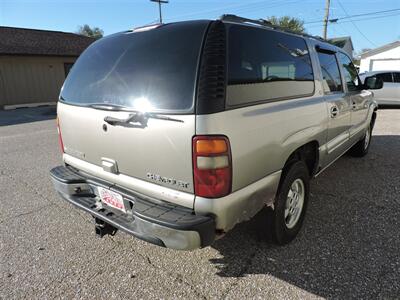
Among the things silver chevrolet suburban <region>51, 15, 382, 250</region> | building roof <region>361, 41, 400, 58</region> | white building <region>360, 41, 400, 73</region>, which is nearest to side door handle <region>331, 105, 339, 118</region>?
silver chevrolet suburban <region>51, 15, 382, 250</region>

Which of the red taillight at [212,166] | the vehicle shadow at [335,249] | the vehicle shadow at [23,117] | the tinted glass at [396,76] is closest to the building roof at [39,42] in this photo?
the vehicle shadow at [23,117]

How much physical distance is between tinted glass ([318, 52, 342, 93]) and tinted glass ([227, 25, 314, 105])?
0.37 metres

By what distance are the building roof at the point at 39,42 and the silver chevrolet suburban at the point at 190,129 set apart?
17.3m

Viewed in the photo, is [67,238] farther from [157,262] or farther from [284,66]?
[284,66]

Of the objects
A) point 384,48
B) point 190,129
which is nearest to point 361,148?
point 190,129

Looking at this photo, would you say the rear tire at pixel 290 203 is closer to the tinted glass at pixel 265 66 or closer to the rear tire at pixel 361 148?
the tinted glass at pixel 265 66

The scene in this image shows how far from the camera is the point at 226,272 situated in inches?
96.5

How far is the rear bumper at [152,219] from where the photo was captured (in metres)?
1.87

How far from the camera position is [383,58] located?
2622cm

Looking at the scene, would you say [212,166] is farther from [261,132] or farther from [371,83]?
[371,83]

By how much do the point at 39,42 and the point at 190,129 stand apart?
21.2m

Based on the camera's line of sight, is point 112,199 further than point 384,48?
No

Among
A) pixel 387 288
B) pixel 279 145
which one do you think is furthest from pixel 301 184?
pixel 387 288

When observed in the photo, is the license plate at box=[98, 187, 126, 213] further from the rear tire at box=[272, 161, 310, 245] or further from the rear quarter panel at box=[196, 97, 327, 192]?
the rear tire at box=[272, 161, 310, 245]
